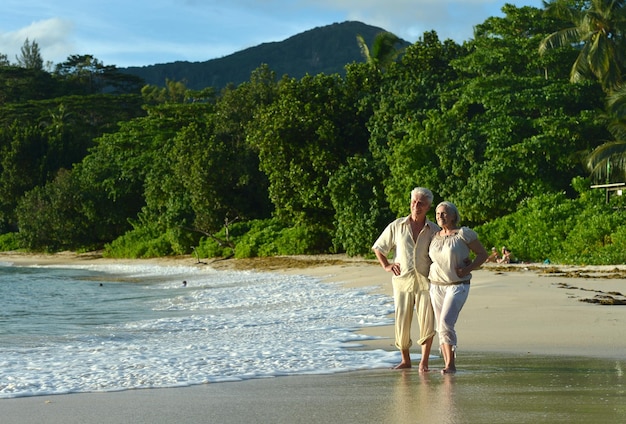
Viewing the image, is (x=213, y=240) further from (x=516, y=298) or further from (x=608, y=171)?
(x=516, y=298)

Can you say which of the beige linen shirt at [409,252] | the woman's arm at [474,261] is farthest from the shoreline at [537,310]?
the woman's arm at [474,261]

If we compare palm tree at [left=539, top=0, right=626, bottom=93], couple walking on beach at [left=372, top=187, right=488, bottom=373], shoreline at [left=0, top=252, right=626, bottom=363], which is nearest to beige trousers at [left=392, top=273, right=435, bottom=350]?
couple walking on beach at [left=372, top=187, right=488, bottom=373]

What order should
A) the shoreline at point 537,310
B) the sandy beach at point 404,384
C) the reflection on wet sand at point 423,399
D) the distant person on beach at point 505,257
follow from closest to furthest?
1. the reflection on wet sand at point 423,399
2. the sandy beach at point 404,384
3. the shoreline at point 537,310
4. the distant person on beach at point 505,257

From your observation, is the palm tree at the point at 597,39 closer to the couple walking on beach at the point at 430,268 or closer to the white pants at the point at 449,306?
the couple walking on beach at the point at 430,268

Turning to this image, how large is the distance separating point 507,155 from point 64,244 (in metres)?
31.6

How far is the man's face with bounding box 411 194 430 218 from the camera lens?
7.50 meters

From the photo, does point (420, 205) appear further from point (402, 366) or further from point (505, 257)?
point (505, 257)

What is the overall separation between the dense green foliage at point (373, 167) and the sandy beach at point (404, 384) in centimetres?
991

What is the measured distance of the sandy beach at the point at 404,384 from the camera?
19.5 feet

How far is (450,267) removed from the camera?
7.28m

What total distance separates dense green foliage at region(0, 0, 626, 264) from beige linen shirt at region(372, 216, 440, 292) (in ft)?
48.5

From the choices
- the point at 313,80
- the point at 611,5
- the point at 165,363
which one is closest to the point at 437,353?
the point at 165,363

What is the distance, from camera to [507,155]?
26656mm

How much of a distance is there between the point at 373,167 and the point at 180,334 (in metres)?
19.4
